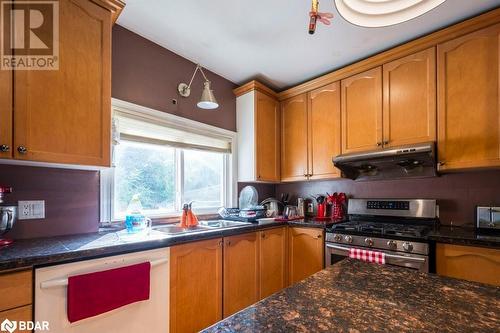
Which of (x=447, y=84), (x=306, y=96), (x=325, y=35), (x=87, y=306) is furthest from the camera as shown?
(x=306, y=96)

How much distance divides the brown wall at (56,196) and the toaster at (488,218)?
2808 millimetres

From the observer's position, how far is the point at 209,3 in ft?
5.57

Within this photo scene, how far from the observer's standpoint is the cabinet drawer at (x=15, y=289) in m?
1.00

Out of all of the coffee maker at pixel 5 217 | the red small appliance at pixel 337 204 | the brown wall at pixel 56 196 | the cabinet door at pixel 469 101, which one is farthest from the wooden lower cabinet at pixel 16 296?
the cabinet door at pixel 469 101

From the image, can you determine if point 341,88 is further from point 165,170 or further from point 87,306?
point 87,306

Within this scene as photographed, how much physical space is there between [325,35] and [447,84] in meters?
1.00

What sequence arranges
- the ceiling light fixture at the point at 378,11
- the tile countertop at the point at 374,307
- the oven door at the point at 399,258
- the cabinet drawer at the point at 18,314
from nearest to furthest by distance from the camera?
the tile countertop at the point at 374,307 < the ceiling light fixture at the point at 378,11 < the cabinet drawer at the point at 18,314 < the oven door at the point at 399,258

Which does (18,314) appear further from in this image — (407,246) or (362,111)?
(362,111)

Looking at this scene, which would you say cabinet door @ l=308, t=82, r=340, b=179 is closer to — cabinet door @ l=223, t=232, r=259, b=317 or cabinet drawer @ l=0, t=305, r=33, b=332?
cabinet door @ l=223, t=232, r=259, b=317

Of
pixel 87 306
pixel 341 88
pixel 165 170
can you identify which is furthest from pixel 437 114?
pixel 87 306

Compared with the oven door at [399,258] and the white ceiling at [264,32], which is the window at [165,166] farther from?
the oven door at [399,258]

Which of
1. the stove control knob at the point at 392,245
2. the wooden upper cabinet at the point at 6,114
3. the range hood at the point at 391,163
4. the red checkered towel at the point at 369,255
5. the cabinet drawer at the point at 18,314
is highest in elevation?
the wooden upper cabinet at the point at 6,114

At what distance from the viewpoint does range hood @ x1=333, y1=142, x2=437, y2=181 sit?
6.36 feet

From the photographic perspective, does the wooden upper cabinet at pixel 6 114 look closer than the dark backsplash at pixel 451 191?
Yes
